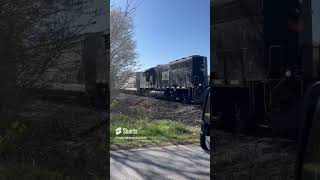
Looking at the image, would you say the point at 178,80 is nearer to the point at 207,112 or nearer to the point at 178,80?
the point at 178,80

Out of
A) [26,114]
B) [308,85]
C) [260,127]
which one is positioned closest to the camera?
[308,85]

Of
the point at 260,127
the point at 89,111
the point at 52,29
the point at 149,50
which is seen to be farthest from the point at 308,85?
the point at 52,29

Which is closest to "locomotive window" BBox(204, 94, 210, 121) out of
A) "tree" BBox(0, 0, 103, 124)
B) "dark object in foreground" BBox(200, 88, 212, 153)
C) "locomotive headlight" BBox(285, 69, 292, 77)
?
"dark object in foreground" BBox(200, 88, 212, 153)

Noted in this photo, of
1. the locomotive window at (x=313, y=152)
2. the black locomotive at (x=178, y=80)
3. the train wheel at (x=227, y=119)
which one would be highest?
the black locomotive at (x=178, y=80)

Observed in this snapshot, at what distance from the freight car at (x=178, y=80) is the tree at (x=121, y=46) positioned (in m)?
0.09

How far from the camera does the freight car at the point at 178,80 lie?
8.30 ft

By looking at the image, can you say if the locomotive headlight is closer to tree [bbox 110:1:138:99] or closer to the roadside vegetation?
the roadside vegetation

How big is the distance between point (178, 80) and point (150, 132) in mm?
351

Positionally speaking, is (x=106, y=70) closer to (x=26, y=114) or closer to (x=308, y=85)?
(x=26, y=114)

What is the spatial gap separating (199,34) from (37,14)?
829 millimetres

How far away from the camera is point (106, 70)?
2562 mm

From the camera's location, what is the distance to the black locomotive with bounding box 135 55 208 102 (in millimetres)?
2529

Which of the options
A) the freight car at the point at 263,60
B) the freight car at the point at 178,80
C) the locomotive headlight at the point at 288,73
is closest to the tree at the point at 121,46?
the freight car at the point at 178,80

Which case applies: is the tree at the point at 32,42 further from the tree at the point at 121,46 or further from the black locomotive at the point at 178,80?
the black locomotive at the point at 178,80
